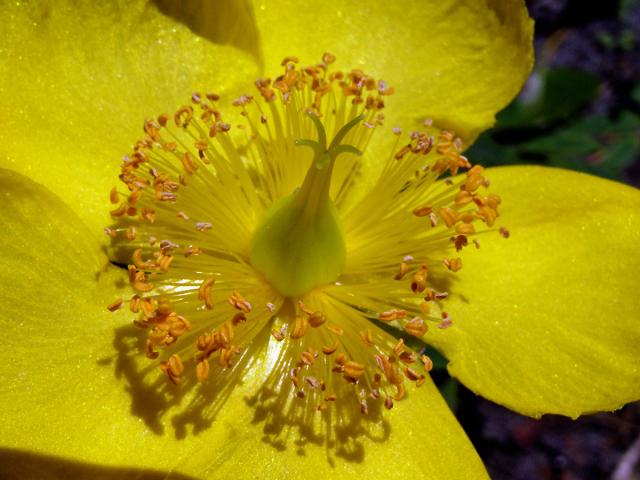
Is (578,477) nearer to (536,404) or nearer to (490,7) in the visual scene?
(536,404)

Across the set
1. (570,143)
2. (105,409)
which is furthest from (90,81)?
(570,143)

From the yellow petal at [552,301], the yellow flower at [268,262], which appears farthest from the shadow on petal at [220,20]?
the yellow petal at [552,301]

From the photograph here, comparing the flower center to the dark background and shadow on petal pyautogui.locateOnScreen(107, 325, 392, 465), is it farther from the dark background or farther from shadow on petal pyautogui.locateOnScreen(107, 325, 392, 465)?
the dark background

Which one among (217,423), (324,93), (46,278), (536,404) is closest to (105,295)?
(46,278)

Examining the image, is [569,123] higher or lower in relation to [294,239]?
lower

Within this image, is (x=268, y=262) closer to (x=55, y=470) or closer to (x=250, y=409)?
(x=250, y=409)

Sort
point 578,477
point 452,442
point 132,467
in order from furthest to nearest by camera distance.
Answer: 1. point 578,477
2. point 452,442
3. point 132,467

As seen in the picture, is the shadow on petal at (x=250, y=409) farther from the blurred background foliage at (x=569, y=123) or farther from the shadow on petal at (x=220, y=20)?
the blurred background foliage at (x=569, y=123)
